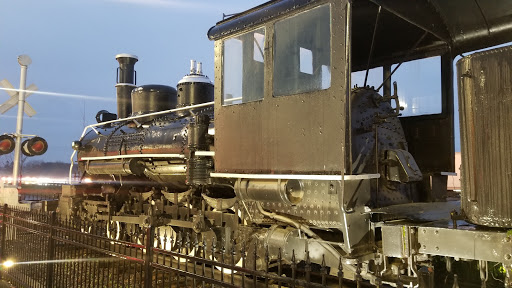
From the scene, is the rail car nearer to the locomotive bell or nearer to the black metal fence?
the black metal fence

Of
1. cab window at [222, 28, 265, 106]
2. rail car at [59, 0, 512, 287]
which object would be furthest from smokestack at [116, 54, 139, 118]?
cab window at [222, 28, 265, 106]

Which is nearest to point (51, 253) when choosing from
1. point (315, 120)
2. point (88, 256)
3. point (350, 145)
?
point (88, 256)

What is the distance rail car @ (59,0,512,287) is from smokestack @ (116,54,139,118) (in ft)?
11.8

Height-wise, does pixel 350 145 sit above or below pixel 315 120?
below

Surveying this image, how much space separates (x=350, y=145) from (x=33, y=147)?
1063cm

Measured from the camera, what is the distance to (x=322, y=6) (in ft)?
13.1

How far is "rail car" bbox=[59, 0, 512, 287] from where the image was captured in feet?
10.1

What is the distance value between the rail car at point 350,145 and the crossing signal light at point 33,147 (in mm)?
6468

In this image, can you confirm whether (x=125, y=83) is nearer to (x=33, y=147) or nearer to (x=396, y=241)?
(x=33, y=147)

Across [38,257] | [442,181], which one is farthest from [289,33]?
[38,257]

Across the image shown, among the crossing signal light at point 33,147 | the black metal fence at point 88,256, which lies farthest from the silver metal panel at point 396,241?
the crossing signal light at point 33,147

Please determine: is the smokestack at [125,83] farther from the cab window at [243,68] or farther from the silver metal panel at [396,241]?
the silver metal panel at [396,241]

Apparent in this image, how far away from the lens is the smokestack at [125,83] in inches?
395

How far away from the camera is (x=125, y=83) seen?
10.3 m
